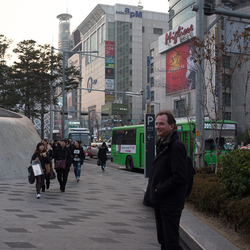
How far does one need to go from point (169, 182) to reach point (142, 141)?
1950 centimetres

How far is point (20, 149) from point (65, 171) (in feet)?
22.8

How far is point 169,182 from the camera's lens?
4.12m

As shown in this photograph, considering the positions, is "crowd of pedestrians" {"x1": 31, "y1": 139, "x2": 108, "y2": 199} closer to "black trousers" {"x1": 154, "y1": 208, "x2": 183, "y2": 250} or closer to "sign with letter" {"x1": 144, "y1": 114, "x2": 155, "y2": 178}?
"sign with letter" {"x1": 144, "y1": 114, "x2": 155, "y2": 178}

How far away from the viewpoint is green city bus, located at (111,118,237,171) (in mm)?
19297

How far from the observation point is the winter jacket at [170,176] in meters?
4.13

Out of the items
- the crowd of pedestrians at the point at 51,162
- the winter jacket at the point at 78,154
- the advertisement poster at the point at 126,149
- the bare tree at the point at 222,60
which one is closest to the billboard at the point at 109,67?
the advertisement poster at the point at 126,149

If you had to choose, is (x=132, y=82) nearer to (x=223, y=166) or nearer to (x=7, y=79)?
(x=7, y=79)

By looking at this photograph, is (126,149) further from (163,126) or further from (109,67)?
(109,67)

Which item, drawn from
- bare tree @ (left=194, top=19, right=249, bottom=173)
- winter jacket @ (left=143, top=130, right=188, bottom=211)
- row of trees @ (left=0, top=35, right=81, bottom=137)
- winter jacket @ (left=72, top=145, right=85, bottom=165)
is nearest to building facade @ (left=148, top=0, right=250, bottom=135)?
row of trees @ (left=0, top=35, right=81, bottom=137)

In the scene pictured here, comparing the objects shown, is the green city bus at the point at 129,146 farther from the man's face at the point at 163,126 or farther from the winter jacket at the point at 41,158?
the man's face at the point at 163,126

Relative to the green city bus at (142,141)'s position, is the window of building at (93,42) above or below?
above

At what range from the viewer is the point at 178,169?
13.6ft

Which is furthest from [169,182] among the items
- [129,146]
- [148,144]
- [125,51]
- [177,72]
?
[125,51]

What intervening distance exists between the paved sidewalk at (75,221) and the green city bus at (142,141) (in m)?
7.22
